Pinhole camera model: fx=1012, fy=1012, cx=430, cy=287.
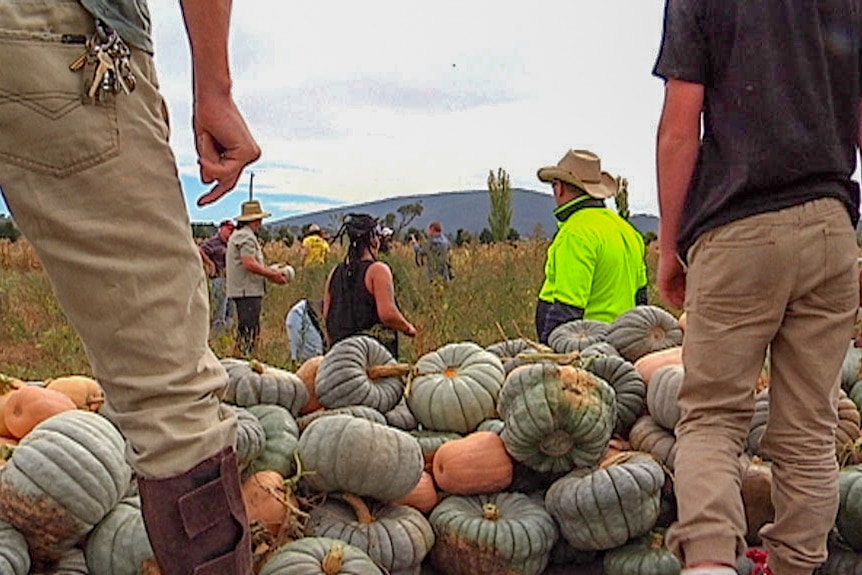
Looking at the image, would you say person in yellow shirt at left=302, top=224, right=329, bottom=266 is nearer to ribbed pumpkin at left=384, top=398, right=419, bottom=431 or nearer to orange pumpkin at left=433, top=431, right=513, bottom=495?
ribbed pumpkin at left=384, top=398, right=419, bottom=431

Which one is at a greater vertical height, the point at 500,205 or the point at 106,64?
the point at 106,64

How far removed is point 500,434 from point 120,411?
2065 millimetres

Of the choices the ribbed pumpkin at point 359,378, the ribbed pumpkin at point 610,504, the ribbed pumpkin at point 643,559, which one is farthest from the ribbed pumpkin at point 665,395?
the ribbed pumpkin at point 359,378

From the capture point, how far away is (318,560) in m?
2.71

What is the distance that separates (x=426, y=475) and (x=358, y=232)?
8.14ft

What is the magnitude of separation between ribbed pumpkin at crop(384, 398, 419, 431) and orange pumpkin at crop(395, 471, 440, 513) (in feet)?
1.01

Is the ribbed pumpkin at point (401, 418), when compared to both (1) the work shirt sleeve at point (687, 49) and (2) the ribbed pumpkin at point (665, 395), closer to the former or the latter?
(2) the ribbed pumpkin at point (665, 395)

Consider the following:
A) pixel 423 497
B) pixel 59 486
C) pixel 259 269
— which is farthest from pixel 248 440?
pixel 259 269

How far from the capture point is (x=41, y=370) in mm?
6309

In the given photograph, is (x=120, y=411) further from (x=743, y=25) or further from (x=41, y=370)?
(x=41, y=370)

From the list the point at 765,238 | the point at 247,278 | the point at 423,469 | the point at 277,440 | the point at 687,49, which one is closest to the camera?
the point at 765,238

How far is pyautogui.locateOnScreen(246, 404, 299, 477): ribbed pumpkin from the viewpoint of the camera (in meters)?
3.05

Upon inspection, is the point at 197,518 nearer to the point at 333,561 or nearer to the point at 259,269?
the point at 333,561

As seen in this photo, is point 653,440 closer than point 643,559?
No
